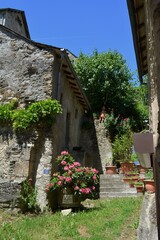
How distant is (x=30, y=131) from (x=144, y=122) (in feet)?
30.3

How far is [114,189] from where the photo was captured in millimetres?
10062

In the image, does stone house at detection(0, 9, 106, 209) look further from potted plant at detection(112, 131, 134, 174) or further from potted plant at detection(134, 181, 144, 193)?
potted plant at detection(112, 131, 134, 174)

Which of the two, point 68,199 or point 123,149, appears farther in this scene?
point 123,149

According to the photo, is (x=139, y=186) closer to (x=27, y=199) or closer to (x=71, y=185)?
(x=71, y=185)

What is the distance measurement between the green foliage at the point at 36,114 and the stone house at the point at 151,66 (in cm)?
268

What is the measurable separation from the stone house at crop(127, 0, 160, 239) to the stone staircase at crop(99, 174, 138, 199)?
4.38 metres

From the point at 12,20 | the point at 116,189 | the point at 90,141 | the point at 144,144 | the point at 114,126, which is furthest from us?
the point at 12,20

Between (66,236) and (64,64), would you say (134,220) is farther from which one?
(64,64)

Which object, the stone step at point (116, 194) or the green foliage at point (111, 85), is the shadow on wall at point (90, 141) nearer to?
the green foliage at point (111, 85)

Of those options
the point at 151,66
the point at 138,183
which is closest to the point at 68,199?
the point at 138,183

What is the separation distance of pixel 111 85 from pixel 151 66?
43.2 feet

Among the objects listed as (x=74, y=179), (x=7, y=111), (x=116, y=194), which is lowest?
(x=116, y=194)

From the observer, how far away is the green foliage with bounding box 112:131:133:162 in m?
13.4

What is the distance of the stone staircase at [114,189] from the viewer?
972 cm
